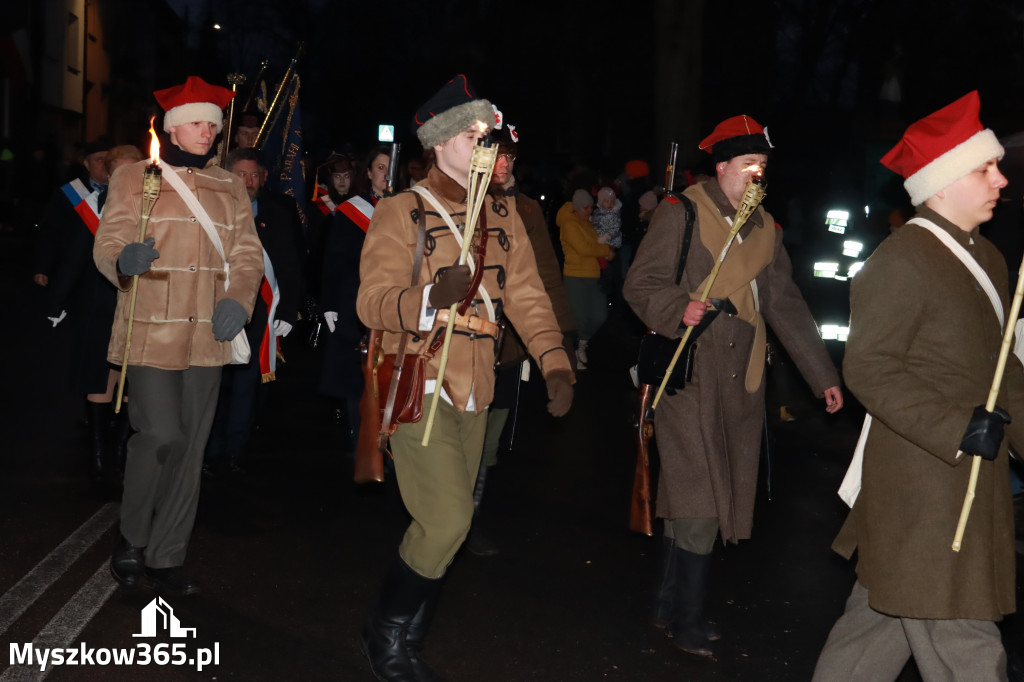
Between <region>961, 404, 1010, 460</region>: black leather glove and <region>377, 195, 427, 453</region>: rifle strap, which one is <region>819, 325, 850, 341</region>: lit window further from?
<region>961, 404, 1010, 460</region>: black leather glove

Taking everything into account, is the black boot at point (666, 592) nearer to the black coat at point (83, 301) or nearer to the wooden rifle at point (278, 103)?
the black coat at point (83, 301)

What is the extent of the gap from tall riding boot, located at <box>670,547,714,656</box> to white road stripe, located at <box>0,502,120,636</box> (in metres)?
2.64

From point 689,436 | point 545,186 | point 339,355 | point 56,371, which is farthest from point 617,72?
point 689,436

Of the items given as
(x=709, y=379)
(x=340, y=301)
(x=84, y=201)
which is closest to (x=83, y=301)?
(x=84, y=201)

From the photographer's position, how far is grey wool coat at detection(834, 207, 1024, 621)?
3.78m

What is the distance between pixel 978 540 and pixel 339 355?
15.6 ft

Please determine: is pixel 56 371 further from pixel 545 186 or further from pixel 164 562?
pixel 545 186

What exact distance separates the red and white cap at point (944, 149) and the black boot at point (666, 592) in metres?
2.04

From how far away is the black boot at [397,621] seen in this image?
15.2 feet

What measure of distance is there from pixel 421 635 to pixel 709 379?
59.7 inches

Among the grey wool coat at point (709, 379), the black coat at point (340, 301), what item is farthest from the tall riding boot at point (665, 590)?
the black coat at point (340, 301)

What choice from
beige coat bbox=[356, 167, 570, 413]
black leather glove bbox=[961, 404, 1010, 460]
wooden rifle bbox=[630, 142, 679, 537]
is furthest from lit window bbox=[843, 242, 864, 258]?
black leather glove bbox=[961, 404, 1010, 460]

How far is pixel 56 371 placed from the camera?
40.8ft

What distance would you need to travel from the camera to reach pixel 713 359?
530cm
